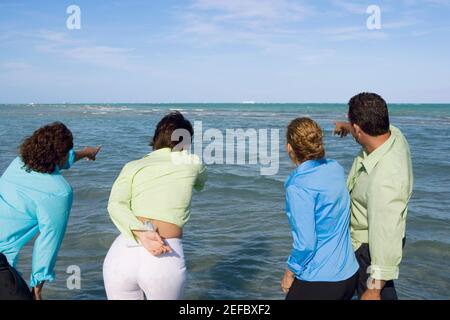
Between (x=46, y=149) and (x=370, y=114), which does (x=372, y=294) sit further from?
(x=46, y=149)

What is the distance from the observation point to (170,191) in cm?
322

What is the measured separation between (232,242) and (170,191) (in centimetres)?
439

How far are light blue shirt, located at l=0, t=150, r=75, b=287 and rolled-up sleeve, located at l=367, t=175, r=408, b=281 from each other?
2.21 meters

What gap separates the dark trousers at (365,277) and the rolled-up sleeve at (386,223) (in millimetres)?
246

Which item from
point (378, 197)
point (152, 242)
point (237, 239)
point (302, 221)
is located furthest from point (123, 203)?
point (237, 239)

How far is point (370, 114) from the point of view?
3150 mm

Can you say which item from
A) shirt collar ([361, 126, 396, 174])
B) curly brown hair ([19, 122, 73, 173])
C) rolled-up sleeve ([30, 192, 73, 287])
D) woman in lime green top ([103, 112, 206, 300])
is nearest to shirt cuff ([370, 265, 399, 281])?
shirt collar ([361, 126, 396, 174])

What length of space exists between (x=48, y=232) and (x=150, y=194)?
0.81m

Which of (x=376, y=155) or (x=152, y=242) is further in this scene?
(x=376, y=155)

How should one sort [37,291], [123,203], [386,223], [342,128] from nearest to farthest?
[386,223]
[123,203]
[37,291]
[342,128]

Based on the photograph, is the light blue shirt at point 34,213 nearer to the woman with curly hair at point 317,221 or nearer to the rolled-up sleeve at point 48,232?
the rolled-up sleeve at point 48,232

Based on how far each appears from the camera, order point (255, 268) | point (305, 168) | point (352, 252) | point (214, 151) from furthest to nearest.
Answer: point (214, 151) < point (255, 268) < point (352, 252) < point (305, 168)
